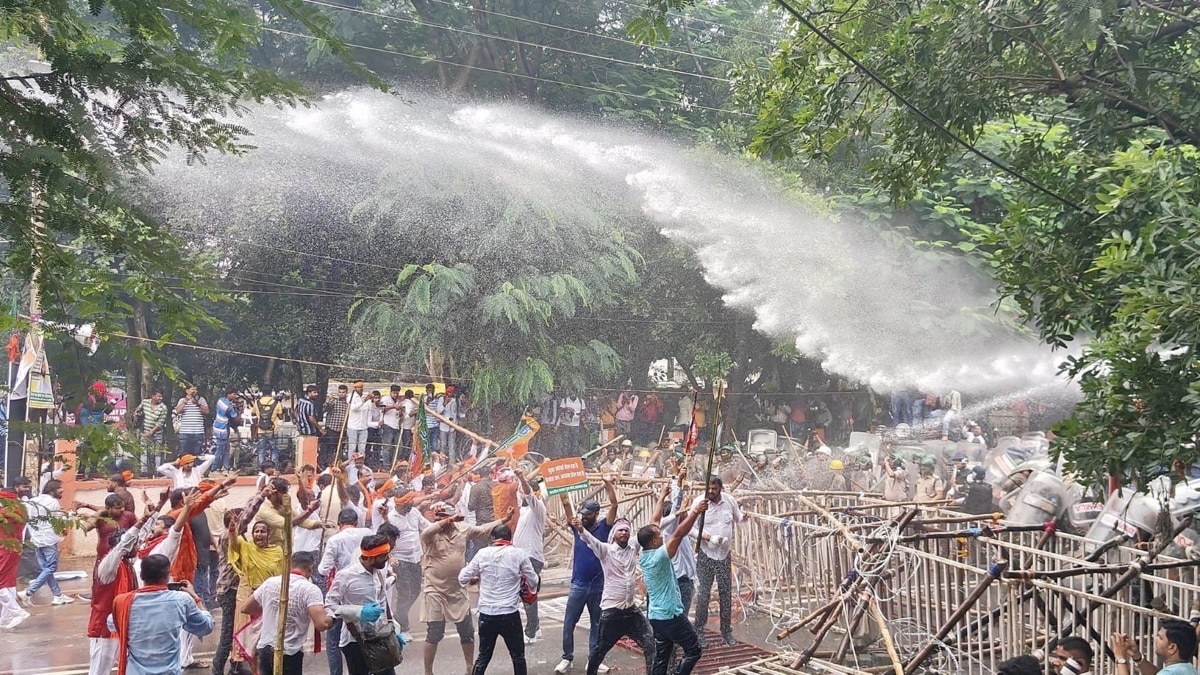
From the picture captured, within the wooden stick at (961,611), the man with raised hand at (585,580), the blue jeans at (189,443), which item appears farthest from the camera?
the blue jeans at (189,443)

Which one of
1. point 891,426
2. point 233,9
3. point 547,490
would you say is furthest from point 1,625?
point 891,426

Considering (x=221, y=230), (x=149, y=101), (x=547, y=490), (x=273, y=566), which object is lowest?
(x=273, y=566)

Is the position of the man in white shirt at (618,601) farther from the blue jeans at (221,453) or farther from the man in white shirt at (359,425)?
the blue jeans at (221,453)

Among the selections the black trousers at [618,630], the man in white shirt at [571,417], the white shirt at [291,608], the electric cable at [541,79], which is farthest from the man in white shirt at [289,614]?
the electric cable at [541,79]

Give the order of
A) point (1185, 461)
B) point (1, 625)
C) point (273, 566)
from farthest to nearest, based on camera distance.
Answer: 1. point (1, 625)
2. point (273, 566)
3. point (1185, 461)

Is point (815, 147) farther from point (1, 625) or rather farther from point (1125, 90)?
point (1, 625)

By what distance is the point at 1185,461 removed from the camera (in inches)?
216

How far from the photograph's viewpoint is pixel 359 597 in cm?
785

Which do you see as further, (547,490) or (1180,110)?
(547,490)

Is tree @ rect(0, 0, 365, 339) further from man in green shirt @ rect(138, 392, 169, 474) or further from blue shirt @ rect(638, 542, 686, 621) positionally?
man in green shirt @ rect(138, 392, 169, 474)

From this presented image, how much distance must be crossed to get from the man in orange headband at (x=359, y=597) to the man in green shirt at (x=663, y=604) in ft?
6.56

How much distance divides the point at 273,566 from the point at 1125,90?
7.61 metres

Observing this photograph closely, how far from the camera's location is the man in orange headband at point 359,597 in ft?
24.2

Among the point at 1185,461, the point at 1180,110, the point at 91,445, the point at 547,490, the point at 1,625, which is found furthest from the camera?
the point at 1,625
